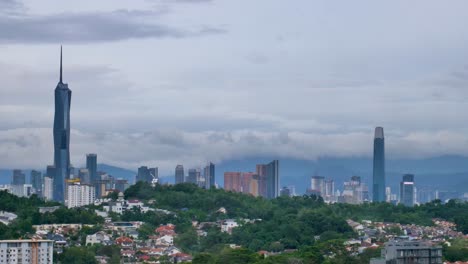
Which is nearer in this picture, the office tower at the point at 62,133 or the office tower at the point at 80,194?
the office tower at the point at 80,194

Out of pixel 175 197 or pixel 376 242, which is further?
pixel 175 197

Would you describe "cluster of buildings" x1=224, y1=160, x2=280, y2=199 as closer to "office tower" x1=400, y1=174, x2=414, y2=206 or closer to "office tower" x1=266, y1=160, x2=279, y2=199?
"office tower" x1=266, y1=160, x2=279, y2=199

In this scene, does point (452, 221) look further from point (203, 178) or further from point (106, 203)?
point (203, 178)

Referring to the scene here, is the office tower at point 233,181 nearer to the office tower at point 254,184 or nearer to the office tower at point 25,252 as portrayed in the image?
the office tower at point 254,184

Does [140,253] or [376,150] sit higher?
[376,150]

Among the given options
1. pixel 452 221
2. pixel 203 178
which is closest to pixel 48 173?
pixel 203 178

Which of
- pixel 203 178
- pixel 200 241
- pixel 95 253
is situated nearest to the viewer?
pixel 95 253

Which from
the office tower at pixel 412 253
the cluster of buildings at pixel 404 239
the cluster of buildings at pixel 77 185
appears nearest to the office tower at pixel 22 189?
the cluster of buildings at pixel 77 185
